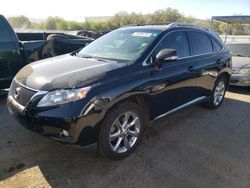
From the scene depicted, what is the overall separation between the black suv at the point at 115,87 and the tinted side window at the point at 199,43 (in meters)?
0.02

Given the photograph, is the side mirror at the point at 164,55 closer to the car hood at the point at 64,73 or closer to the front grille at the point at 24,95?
the car hood at the point at 64,73

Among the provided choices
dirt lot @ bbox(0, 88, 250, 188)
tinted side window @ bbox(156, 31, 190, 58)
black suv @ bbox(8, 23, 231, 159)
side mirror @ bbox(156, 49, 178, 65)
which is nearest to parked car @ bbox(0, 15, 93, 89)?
dirt lot @ bbox(0, 88, 250, 188)

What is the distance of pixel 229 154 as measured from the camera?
373 centimetres

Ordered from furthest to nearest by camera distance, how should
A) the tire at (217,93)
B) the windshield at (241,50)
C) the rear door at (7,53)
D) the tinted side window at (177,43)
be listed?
1. the windshield at (241,50)
2. the tire at (217,93)
3. the rear door at (7,53)
4. the tinted side window at (177,43)

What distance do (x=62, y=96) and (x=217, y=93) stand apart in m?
3.93

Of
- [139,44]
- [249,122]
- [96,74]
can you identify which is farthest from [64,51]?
[249,122]

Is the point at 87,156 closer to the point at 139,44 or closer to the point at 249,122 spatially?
the point at 139,44

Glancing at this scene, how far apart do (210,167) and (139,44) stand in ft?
6.49

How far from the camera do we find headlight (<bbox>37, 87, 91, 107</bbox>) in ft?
9.35

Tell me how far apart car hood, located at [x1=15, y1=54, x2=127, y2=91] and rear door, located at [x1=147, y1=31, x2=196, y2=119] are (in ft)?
2.23

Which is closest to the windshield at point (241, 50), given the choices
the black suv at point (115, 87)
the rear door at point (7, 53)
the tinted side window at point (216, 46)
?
the tinted side window at point (216, 46)

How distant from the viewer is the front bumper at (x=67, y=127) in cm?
282

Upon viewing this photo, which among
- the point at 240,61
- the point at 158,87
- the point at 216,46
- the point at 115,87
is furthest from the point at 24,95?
the point at 240,61

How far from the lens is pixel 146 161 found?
3426 mm
